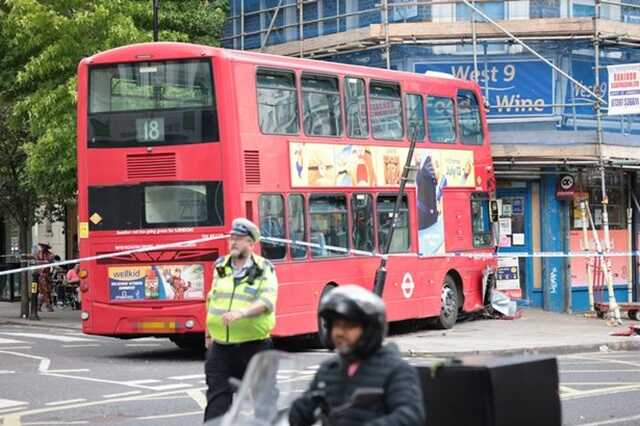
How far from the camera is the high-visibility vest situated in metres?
8.34


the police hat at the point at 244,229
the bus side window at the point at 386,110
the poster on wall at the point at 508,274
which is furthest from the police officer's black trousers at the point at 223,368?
the poster on wall at the point at 508,274

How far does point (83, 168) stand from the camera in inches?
660

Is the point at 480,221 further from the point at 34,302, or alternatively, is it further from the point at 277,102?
the point at 34,302

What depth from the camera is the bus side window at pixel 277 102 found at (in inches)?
666

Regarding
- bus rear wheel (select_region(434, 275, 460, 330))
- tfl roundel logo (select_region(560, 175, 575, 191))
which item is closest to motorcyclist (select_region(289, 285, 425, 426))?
bus rear wheel (select_region(434, 275, 460, 330))

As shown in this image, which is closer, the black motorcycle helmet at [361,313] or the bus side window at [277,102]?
the black motorcycle helmet at [361,313]

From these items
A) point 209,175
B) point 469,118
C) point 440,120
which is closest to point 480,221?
point 469,118

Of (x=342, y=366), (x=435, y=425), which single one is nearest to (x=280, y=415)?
(x=342, y=366)

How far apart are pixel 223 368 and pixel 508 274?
16.4m

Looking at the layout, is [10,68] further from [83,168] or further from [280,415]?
[280,415]

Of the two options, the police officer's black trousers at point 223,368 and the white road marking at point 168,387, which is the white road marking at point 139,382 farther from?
the police officer's black trousers at point 223,368

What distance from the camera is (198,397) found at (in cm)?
1245

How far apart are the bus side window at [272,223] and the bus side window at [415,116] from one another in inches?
147

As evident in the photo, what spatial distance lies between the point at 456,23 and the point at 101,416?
48.9ft
